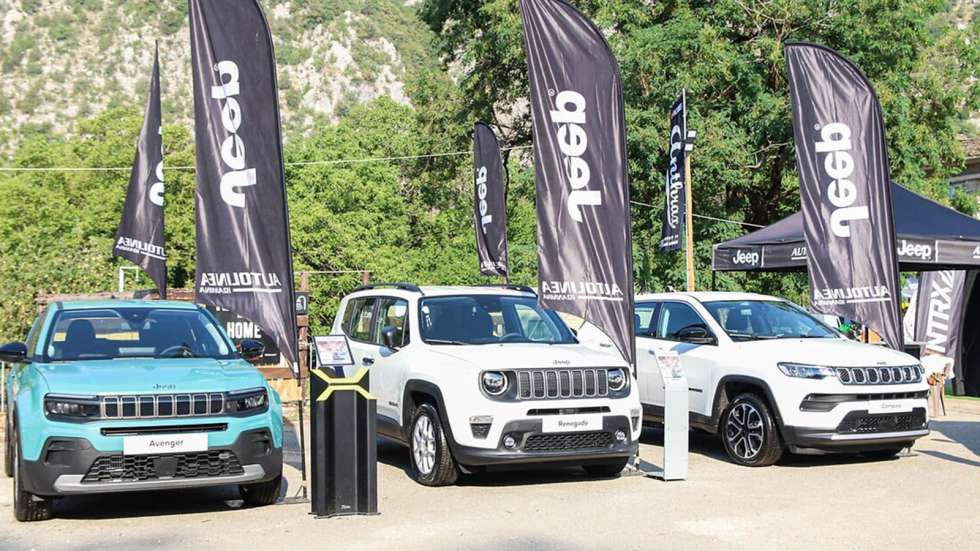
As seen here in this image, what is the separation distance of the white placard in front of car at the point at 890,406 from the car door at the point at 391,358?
179 inches

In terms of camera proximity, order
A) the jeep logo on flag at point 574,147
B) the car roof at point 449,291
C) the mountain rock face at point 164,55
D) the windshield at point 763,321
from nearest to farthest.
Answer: the jeep logo on flag at point 574,147, the car roof at point 449,291, the windshield at point 763,321, the mountain rock face at point 164,55

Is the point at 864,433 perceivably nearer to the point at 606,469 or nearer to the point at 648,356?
the point at 606,469

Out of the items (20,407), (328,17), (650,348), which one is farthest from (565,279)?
(328,17)

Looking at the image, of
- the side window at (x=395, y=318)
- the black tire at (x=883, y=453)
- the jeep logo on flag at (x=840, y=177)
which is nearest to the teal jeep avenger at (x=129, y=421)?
the side window at (x=395, y=318)

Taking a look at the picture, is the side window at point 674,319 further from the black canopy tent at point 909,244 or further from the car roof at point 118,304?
the car roof at point 118,304

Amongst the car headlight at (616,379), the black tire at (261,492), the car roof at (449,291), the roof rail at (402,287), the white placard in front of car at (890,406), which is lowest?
the black tire at (261,492)

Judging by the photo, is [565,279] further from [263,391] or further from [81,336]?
[81,336]

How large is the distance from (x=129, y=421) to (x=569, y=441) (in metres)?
Result: 3.70

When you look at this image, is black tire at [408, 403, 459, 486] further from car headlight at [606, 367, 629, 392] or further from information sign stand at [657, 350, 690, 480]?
information sign stand at [657, 350, 690, 480]

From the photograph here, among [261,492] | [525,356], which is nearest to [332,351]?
[261,492]

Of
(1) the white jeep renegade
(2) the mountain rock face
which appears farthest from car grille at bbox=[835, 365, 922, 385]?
(2) the mountain rock face

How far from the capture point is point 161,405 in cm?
788

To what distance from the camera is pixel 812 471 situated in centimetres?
1081

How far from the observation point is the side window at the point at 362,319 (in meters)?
11.7
